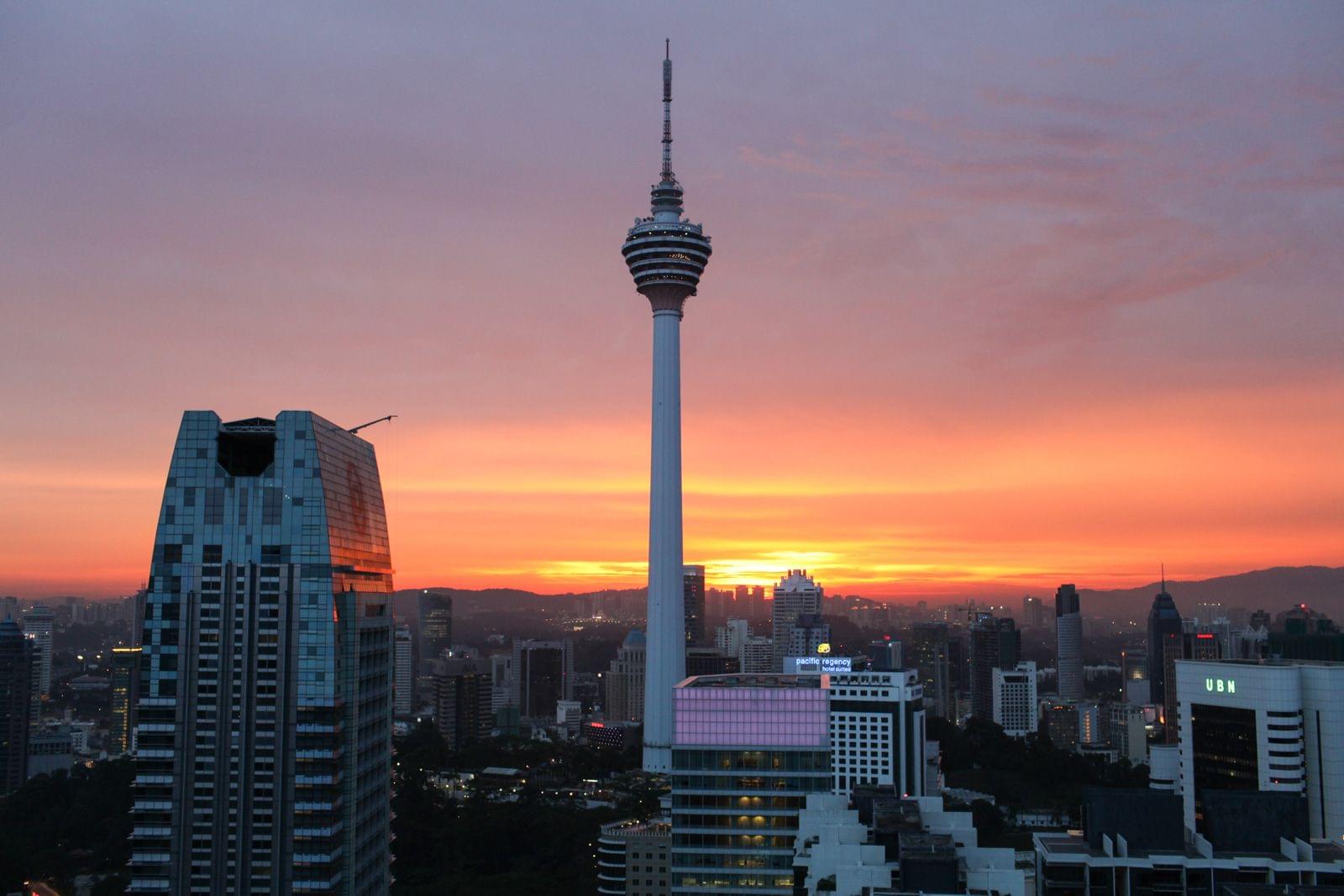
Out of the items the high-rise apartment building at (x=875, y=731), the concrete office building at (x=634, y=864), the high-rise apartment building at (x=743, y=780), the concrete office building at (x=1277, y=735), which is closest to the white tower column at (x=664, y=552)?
the high-rise apartment building at (x=875, y=731)

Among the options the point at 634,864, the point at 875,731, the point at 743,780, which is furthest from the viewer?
the point at 875,731

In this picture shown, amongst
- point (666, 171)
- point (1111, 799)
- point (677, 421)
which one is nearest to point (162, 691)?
point (1111, 799)

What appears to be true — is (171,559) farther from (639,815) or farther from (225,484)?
(639,815)

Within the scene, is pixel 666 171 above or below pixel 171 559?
above

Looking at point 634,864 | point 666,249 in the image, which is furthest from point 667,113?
point 634,864

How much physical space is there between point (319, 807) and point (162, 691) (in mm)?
11793

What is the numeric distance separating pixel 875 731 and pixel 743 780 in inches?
3197

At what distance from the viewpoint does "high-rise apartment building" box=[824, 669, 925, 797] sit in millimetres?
160750

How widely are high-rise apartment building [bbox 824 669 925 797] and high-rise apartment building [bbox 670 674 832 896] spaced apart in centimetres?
7735

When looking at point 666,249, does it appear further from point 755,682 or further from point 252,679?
point 252,679

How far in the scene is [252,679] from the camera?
79.4 m

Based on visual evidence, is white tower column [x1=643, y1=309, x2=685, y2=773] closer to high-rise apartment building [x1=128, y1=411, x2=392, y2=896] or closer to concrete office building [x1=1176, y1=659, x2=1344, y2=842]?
concrete office building [x1=1176, y1=659, x2=1344, y2=842]

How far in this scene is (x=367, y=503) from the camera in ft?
310

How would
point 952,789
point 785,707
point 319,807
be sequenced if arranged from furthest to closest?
point 952,789, point 785,707, point 319,807
